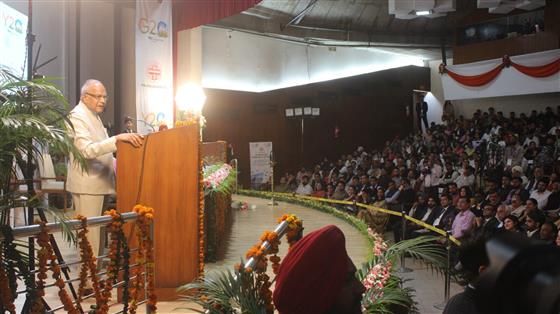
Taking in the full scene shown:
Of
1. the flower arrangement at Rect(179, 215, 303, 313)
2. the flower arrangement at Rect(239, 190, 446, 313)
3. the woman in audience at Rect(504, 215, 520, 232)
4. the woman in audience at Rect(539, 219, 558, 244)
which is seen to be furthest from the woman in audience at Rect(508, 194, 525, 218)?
the flower arrangement at Rect(179, 215, 303, 313)

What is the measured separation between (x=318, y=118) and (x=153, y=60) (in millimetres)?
8987

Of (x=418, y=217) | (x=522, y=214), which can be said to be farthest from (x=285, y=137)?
(x=522, y=214)

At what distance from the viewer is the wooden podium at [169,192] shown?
3734 millimetres

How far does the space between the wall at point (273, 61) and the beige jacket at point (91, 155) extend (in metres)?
Result: 10.4

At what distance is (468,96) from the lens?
14.2 metres

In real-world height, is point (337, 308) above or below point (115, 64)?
below

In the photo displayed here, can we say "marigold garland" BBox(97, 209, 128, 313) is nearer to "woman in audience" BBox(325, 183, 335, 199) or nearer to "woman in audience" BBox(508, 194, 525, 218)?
"woman in audience" BBox(508, 194, 525, 218)

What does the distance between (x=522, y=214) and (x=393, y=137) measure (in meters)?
11.4

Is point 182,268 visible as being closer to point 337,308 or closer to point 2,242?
point 2,242

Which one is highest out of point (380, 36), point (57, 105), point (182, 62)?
point (380, 36)

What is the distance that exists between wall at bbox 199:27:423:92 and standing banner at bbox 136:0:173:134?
506cm

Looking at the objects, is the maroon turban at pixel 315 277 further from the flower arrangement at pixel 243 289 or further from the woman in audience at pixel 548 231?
the woman in audience at pixel 548 231

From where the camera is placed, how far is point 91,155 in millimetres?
3732

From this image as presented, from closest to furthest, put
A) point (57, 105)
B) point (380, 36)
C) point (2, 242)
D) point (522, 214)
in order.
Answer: point (2, 242), point (57, 105), point (522, 214), point (380, 36)
